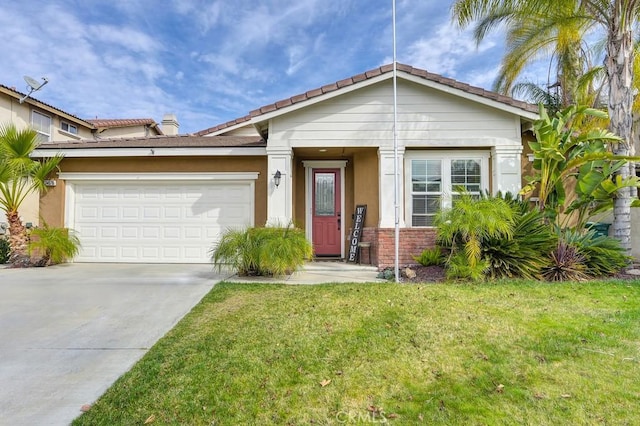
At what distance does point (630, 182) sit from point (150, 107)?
21.6 metres

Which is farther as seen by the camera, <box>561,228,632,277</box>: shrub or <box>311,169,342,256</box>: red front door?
<box>311,169,342,256</box>: red front door

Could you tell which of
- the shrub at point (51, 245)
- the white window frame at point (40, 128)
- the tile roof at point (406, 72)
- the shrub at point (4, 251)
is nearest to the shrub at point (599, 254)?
the tile roof at point (406, 72)

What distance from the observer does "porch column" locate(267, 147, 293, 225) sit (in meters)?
8.64

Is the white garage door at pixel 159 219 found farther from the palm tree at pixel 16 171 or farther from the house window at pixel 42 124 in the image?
the house window at pixel 42 124

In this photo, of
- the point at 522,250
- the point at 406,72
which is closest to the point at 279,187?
the point at 406,72

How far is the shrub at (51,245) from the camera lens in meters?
8.73

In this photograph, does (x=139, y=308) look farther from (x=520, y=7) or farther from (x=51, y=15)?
(x=520, y=7)

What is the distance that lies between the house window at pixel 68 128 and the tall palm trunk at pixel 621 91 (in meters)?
20.8

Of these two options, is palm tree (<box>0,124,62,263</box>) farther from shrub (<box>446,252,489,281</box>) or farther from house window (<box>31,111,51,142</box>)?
shrub (<box>446,252,489,281</box>)

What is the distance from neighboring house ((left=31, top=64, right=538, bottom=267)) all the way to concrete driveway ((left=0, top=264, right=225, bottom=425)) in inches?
73.2

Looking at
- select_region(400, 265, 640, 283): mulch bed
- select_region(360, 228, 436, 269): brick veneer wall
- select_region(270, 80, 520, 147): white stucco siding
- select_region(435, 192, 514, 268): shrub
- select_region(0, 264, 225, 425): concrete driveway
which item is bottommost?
select_region(0, 264, 225, 425): concrete driveway

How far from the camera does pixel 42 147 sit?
962 cm

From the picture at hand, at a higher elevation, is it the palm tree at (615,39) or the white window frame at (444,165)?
the palm tree at (615,39)

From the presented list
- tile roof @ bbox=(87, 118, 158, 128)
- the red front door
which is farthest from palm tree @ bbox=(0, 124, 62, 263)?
tile roof @ bbox=(87, 118, 158, 128)
